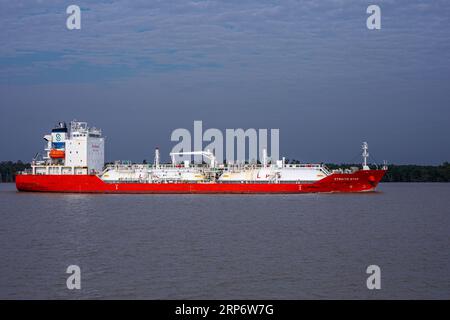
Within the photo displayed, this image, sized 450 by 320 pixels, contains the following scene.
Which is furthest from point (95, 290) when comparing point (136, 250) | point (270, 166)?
point (270, 166)

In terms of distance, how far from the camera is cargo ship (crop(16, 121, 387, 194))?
178 feet

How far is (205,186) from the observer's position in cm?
5522

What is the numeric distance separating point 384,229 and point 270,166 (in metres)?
25.4

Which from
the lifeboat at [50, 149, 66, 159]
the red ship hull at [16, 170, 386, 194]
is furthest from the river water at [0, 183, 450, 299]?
the lifeboat at [50, 149, 66, 159]

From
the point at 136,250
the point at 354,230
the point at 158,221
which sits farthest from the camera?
the point at 158,221

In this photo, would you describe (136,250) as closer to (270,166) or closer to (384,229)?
(384,229)

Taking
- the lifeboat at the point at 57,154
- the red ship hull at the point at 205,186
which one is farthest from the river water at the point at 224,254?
the lifeboat at the point at 57,154

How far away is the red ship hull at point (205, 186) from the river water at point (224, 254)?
14830mm

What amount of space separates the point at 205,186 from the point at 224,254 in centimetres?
3296

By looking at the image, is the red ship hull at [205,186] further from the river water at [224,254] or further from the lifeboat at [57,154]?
the river water at [224,254]

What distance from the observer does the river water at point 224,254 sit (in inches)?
664

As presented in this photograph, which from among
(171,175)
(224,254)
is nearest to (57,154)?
(171,175)

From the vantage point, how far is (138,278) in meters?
18.1

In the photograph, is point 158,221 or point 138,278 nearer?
point 138,278
